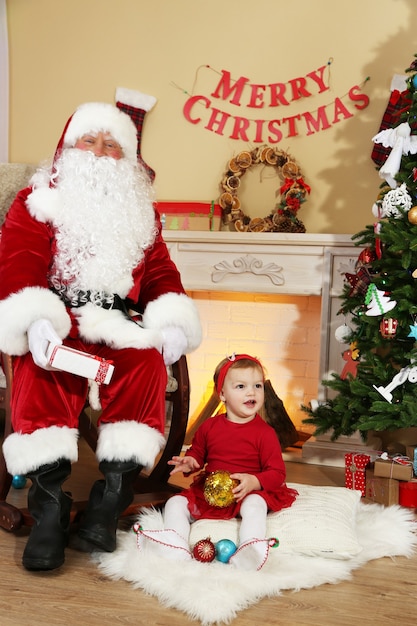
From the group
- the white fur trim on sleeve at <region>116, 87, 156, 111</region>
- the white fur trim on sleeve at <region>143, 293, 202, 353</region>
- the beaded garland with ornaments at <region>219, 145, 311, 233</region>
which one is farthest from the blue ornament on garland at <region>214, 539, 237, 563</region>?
the white fur trim on sleeve at <region>116, 87, 156, 111</region>

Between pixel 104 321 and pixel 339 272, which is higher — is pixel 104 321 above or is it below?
below

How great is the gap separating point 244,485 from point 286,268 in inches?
61.6

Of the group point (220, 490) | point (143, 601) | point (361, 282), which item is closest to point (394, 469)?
point (361, 282)

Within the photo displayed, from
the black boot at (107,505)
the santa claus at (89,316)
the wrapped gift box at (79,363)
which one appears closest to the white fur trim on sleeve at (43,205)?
the santa claus at (89,316)

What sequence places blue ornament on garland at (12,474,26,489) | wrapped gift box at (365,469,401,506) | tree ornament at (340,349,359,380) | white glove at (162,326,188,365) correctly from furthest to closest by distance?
tree ornament at (340,349,359,380), blue ornament on garland at (12,474,26,489), wrapped gift box at (365,469,401,506), white glove at (162,326,188,365)

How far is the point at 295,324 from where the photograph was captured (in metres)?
4.01

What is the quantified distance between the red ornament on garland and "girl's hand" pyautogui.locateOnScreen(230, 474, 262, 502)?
197 millimetres

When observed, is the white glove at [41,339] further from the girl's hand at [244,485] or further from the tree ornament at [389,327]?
the tree ornament at [389,327]

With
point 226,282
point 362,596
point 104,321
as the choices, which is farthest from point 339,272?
point 362,596

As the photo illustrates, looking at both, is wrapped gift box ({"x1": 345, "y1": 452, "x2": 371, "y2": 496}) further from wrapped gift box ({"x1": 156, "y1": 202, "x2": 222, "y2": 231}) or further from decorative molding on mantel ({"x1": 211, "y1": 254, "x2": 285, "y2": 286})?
wrapped gift box ({"x1": 156, "y1": 202, "x2": 222, "y2": 231})

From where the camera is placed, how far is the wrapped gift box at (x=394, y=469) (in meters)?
2.75

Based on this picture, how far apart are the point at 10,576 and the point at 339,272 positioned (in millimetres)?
2115

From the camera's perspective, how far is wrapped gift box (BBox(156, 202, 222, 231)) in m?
3.82

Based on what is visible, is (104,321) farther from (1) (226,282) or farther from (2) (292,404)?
(2) (292,404)
